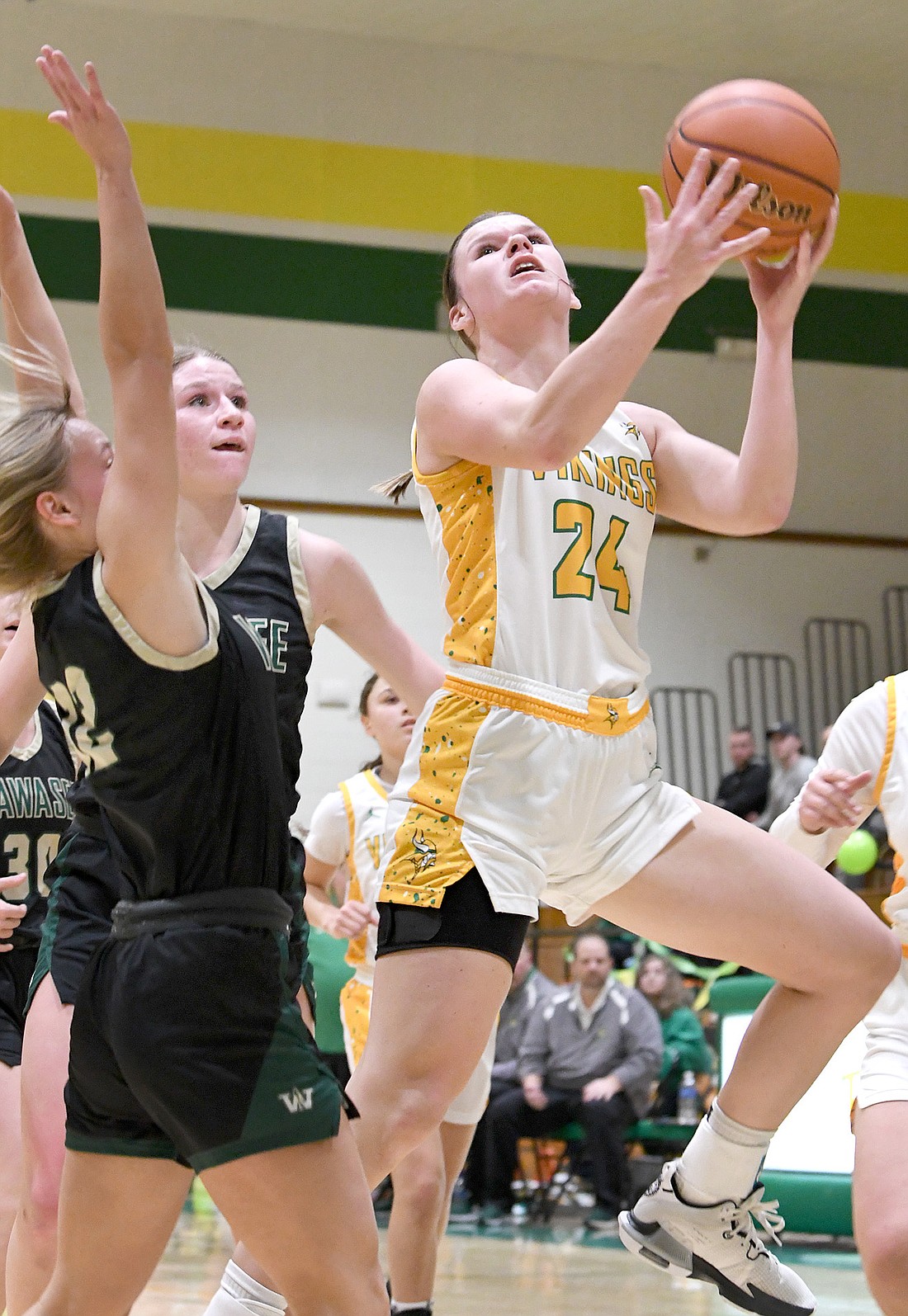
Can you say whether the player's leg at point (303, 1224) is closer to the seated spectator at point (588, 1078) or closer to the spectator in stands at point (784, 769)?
the seated spectator at point (588, 1078)

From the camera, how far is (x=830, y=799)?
339cm

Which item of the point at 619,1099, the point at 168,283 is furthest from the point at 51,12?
the point at 619,1099

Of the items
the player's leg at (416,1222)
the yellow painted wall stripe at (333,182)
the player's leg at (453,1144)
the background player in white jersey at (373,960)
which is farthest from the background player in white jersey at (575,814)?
the yellow painted wall stripe at (333,182)

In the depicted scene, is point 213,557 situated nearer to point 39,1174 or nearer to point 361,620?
point 361,620

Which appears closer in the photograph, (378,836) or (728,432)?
(378,836)

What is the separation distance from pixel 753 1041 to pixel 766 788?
396 inches

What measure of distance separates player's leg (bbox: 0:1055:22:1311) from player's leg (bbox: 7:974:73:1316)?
1.88ft

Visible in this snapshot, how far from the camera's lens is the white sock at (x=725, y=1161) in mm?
3172

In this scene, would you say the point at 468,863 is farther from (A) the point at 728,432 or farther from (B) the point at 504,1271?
(A) the point at 728,432

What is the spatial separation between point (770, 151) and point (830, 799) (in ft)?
4.29

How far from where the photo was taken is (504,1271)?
702 cm

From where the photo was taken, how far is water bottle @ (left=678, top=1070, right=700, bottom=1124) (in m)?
9.23

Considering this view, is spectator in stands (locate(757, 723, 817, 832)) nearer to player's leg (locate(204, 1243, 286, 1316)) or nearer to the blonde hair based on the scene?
player's leg (locate(204, 1243, 286, 1316))

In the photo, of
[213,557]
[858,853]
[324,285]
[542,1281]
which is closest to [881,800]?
[213,557]
